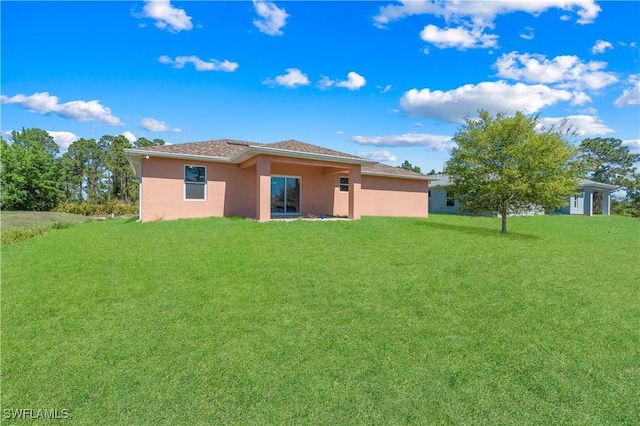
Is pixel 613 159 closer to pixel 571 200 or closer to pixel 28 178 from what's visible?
pixel 571 200

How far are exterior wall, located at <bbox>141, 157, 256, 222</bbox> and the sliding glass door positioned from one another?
1.00 metres

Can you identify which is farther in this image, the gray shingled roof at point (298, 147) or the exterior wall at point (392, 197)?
the exterior wall at point (392, 197)

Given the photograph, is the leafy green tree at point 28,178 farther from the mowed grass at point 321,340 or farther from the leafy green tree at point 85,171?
the mowed grass at point 321,340

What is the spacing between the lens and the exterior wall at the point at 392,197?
19.7 m

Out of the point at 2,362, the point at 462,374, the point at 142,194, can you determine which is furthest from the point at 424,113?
the point at 2,362

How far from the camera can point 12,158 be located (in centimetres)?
3084

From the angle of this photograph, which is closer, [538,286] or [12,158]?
[538,286]

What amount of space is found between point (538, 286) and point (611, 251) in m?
5.98

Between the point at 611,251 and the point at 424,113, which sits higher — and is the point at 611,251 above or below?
below

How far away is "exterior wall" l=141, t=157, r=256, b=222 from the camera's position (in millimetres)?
14219

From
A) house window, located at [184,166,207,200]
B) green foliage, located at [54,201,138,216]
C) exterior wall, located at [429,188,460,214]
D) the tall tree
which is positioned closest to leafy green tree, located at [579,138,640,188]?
the tall tree

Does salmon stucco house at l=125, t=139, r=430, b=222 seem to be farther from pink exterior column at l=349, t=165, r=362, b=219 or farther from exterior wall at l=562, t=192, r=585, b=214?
exterior wall at l=562, t=192, r=585, b=214

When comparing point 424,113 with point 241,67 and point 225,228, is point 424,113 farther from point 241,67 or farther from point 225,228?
point 225,228

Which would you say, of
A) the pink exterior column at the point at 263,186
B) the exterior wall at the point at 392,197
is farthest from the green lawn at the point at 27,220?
the exterior wall at the point at 392,197
